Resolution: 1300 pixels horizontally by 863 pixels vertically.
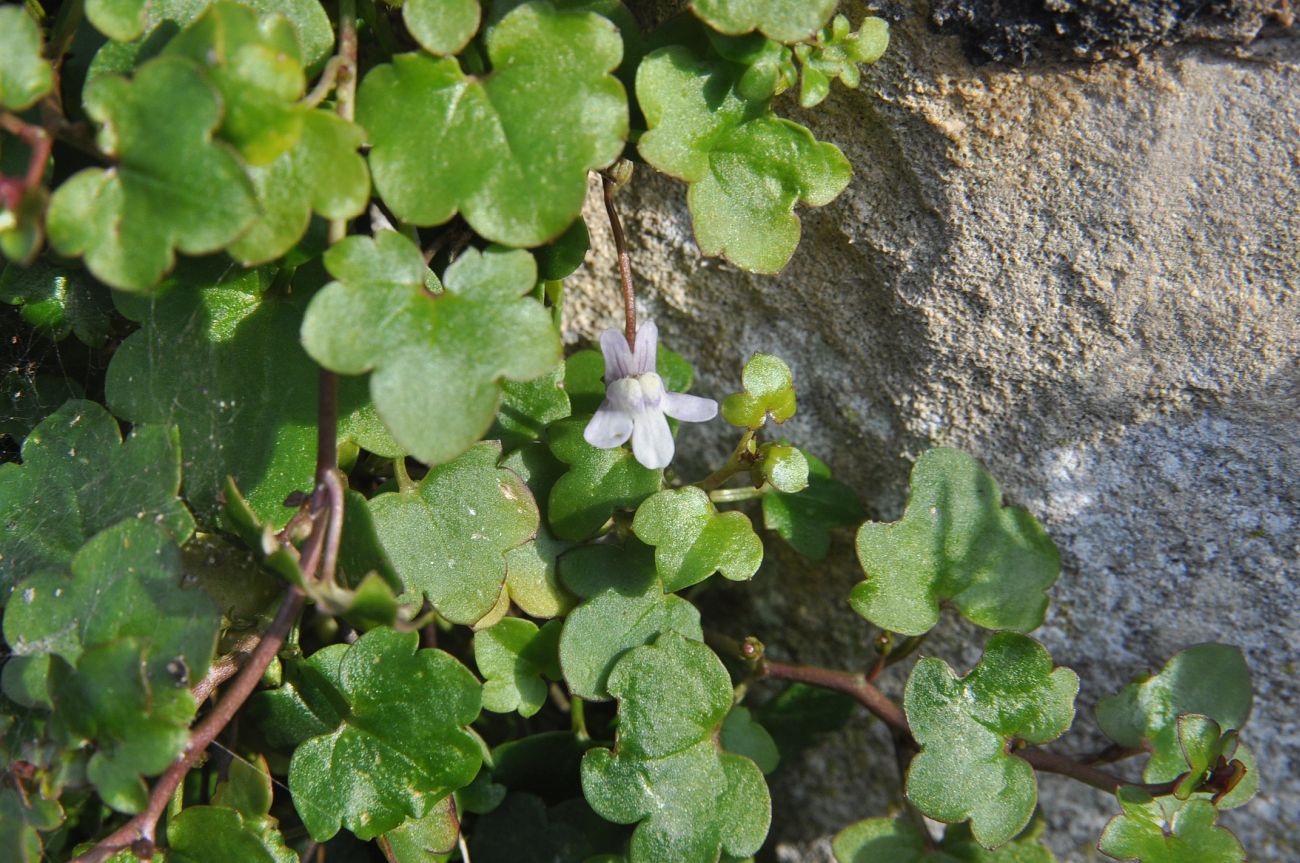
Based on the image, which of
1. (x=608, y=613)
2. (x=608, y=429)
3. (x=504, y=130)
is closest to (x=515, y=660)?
(x=608, y=613)

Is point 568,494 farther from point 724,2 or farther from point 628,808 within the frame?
point 724,2

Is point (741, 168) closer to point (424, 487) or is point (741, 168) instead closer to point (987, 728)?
point (424, 487)

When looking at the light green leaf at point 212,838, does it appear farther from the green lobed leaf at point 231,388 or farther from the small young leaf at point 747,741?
the small young leaf at point 747,741

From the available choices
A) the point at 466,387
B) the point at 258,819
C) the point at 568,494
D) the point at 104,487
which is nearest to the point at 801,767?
the point at 568,494

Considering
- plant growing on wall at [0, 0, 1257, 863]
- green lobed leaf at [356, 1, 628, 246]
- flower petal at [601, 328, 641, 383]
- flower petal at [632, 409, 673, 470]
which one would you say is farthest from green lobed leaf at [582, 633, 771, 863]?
green lobed leaf at [356, 1, 628, 246]

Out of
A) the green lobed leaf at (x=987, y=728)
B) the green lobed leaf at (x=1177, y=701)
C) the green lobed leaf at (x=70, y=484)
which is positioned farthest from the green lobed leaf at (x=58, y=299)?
the green lobed leaf at (x=1177, y=701)

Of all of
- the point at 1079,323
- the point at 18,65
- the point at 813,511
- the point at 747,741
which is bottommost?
the point at 747,741
